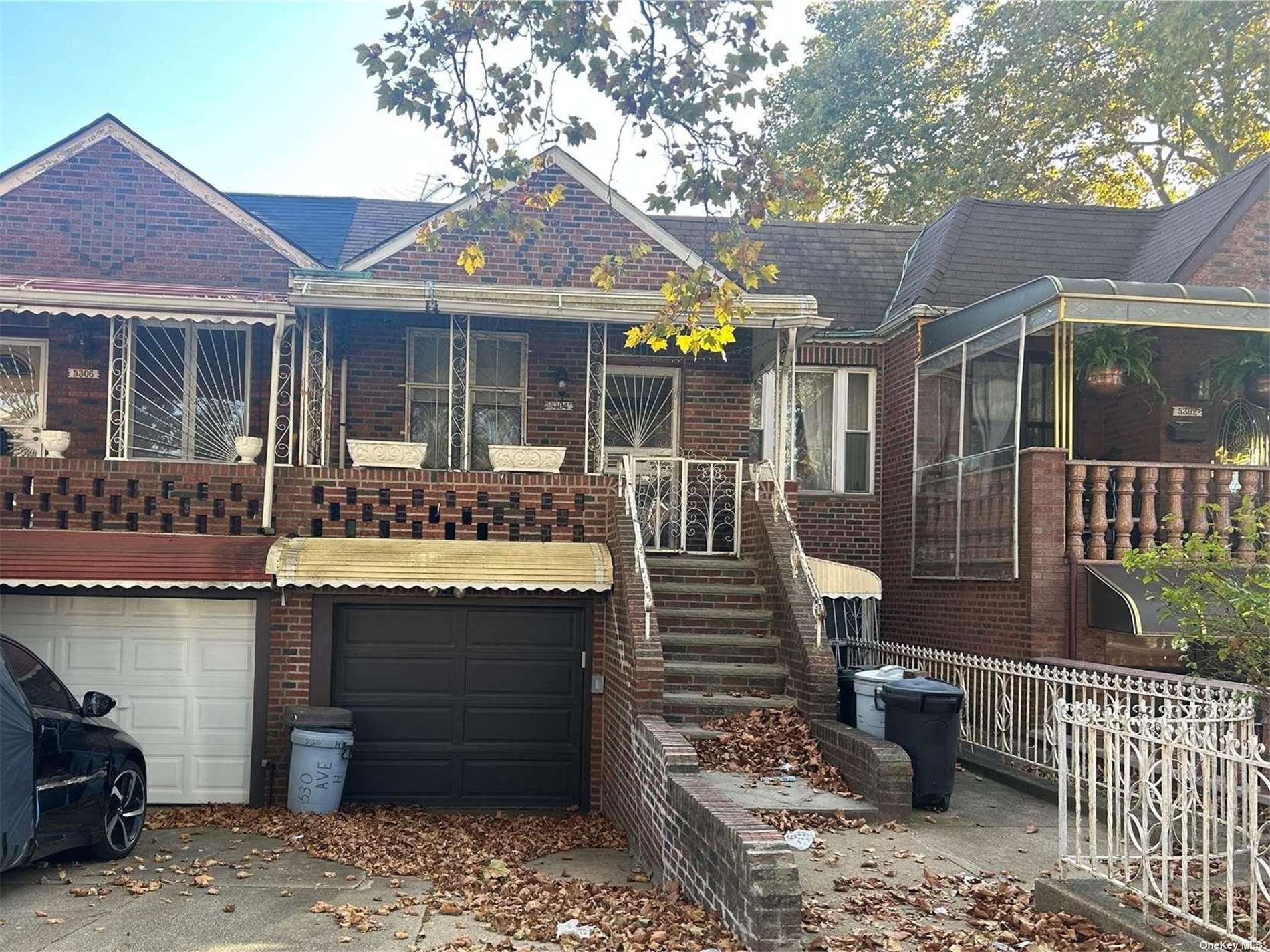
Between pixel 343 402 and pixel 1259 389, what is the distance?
10.9 m

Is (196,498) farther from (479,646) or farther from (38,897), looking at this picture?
(38,897)

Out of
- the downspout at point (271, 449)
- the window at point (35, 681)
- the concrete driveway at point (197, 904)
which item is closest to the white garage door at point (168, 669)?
the downspout at point (271, 449)

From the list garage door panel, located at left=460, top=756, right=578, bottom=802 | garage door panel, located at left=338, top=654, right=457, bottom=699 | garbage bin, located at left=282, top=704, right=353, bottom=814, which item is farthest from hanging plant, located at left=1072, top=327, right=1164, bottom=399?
garbage bin, located at left=282, top=704, right=353, bottom=814

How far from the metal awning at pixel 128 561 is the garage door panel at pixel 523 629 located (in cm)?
212

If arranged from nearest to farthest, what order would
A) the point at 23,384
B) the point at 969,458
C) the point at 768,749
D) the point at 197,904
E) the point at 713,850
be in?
the point at 713,850, the point at 197,904, the point at 768,749, the point at 969,458, the point at 23,384

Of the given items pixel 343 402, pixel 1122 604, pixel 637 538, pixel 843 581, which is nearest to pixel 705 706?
pixel 637 538

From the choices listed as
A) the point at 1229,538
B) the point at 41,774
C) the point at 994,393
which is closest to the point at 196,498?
the point at 41,774

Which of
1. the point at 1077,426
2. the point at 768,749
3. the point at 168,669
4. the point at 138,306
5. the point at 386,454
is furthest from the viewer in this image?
the point at 1077,426

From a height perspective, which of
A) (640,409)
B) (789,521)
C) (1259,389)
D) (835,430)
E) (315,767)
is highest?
(1259,389)

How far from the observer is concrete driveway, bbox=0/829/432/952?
6.06m

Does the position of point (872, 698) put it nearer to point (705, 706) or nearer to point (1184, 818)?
point (705, 706)

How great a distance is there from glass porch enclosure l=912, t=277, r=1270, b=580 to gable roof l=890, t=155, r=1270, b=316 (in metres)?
1.14

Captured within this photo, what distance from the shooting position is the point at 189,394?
12.4m

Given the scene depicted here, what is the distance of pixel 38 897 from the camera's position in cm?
677
